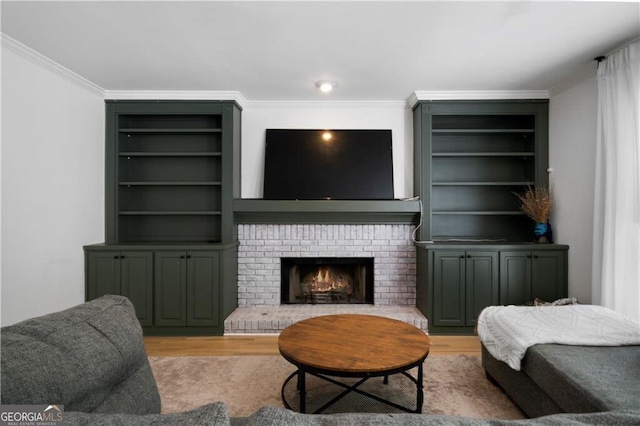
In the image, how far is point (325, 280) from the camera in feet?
14.2

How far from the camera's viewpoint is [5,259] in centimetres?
254

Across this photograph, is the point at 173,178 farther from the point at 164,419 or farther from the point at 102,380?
the point at 164,419

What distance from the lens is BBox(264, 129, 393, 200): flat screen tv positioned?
13.2 feet

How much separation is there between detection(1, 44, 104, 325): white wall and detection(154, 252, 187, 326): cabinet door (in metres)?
0.74

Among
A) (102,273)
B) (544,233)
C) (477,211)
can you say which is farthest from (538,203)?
(102,273)

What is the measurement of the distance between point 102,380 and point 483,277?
347 centimetres

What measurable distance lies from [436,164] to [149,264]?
337cm

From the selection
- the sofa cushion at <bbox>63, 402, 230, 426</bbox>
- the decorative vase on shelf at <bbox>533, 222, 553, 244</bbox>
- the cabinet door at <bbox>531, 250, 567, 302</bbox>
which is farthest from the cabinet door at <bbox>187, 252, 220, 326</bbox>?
the decorative vase on shelf at <bbox>533, 222, 553, 244</bbox>

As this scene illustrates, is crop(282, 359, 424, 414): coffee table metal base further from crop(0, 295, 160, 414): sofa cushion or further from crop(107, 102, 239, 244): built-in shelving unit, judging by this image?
crop(107, 102, 239, 244): built-in shelving unit

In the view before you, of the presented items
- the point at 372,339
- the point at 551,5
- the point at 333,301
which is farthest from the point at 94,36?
the point at 333,301

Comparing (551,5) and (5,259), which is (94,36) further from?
(551,5)

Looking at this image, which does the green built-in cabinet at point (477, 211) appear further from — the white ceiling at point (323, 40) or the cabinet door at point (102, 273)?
the cabinet door at point (102, 273)

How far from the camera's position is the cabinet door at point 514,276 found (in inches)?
142

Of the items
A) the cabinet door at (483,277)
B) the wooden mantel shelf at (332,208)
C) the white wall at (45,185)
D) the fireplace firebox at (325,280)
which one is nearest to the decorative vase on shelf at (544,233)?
the cabinet door at (483,277)
